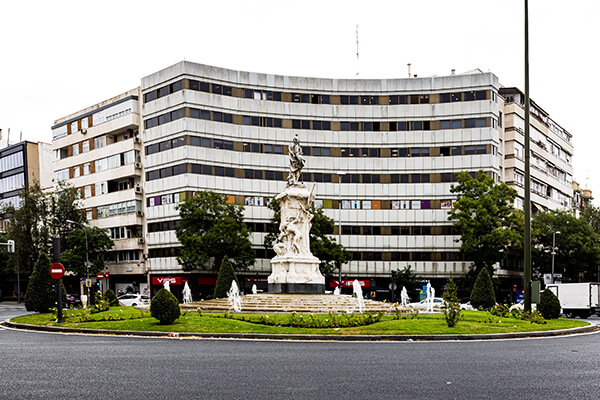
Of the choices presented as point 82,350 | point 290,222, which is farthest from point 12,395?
point 290,222


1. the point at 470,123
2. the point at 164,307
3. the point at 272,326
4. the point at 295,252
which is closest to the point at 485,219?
the point at 470,123

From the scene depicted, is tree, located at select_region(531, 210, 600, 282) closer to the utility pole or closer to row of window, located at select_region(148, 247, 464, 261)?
row of window, located at select_region(148, 247, 464, 261)

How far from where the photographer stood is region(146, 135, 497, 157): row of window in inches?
2331

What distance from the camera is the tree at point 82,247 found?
58.7 meters

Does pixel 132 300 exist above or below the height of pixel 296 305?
below

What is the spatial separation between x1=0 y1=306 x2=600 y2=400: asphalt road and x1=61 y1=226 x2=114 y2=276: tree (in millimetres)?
43563

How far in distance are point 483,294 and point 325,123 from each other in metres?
31.5

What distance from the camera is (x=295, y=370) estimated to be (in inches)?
455

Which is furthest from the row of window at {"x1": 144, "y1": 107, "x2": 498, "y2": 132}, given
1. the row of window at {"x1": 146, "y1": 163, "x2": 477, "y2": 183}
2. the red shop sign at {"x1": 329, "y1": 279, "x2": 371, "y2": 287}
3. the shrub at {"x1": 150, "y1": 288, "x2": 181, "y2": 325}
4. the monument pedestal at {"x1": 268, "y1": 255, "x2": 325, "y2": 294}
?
the shrub at {"x1": 150, "y1": 288, "x2": 181, "y2": 325}

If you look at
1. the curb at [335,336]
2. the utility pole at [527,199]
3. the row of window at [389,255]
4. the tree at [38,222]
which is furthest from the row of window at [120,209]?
the utility pole at [527,199]

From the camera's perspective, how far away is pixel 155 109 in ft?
201

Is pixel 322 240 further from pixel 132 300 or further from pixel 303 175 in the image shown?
pixel 132 300

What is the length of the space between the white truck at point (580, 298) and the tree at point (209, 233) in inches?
983

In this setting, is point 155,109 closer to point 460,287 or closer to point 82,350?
point 460,287
